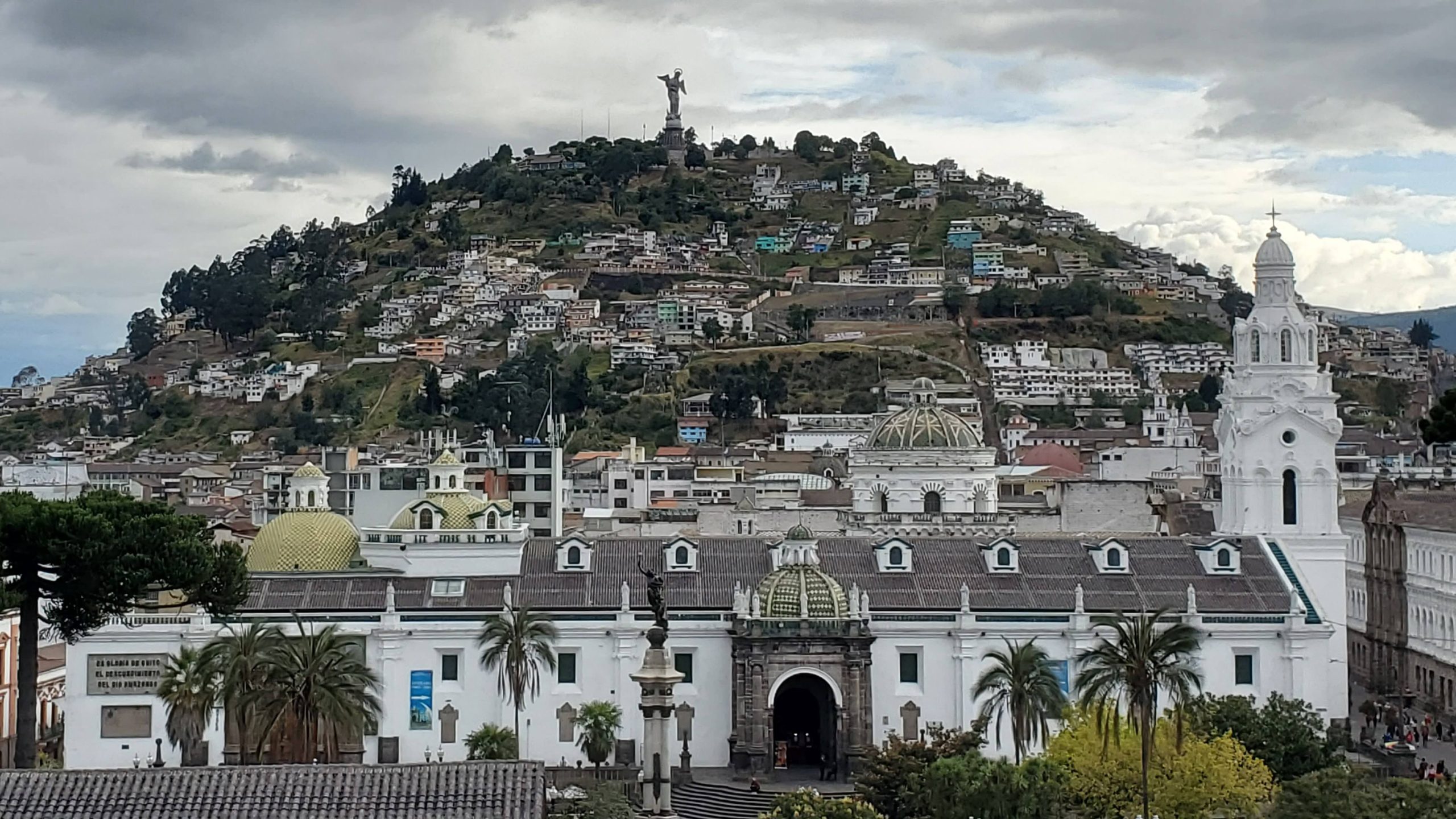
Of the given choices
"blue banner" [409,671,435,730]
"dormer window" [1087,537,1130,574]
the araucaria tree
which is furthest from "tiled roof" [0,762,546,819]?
"dormer window" [1087,537,1130,574]

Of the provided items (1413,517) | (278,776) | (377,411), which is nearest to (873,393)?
(377,411)

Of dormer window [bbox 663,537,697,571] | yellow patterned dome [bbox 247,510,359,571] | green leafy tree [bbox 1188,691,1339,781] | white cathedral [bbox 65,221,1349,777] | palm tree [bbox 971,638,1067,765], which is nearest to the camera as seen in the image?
palm tree [bbox 971,638,1067,765]

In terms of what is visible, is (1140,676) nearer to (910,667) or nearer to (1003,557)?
(910,667)

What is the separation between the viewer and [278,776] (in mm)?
36188

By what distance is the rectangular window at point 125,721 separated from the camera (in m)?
61.1

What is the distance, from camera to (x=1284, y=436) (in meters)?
69.7

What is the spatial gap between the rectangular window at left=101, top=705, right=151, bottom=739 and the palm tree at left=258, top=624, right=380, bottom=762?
11554mm

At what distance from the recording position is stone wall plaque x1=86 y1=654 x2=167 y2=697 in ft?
201

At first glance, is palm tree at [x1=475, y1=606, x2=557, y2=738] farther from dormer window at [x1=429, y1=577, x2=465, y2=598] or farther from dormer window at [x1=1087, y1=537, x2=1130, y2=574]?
dormer window at [x1=1087, y1=537, x2=1130, y2=574]

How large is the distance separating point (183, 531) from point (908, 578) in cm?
2175

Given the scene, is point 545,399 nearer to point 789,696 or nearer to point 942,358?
point 942,358

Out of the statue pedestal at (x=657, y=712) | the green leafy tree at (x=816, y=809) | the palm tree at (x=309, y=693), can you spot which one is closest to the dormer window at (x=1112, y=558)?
the green leafy tree at (x=816, y=809)

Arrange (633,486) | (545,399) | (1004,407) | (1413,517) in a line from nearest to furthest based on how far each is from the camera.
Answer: (1413,517) < (633,486) < (545,399) < (1004,407)

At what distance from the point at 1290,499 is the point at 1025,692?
63.8ft
